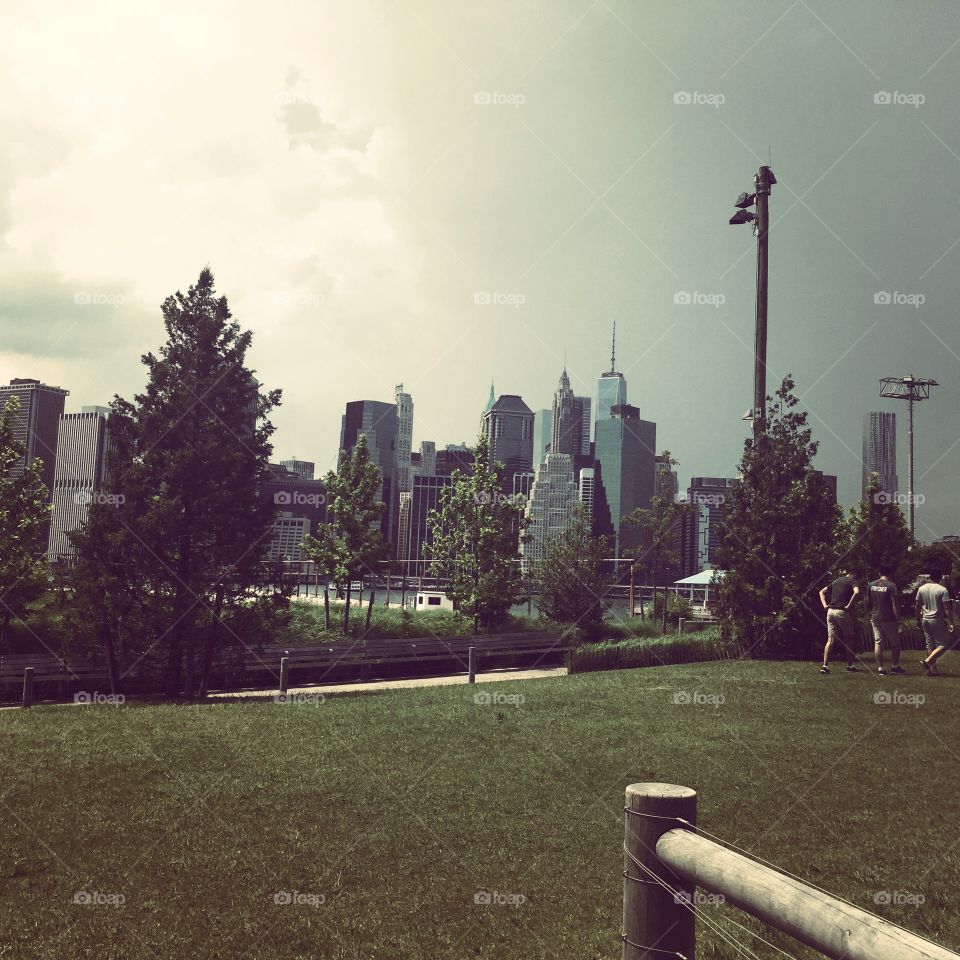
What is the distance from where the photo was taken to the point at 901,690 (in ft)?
39.7

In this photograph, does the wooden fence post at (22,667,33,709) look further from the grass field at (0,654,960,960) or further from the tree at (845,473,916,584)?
the tree at (845,473,916,584)

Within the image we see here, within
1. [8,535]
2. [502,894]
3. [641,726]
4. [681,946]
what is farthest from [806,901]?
[8,535]

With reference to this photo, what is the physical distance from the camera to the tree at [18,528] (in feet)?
73.7

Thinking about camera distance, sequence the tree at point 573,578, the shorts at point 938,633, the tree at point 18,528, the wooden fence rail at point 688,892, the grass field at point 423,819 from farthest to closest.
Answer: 1. the tree at point 573,578
2. the tree at point 18,528
3. the shorts at point 938,633
4. the grass field at point 423,819
5. the wooden fence rail at point 688,892

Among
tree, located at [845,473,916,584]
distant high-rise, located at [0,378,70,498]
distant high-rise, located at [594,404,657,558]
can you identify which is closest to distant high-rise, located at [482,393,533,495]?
distant high-rise, located at [594,404,657,558]

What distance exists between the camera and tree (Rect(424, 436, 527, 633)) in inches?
1211
